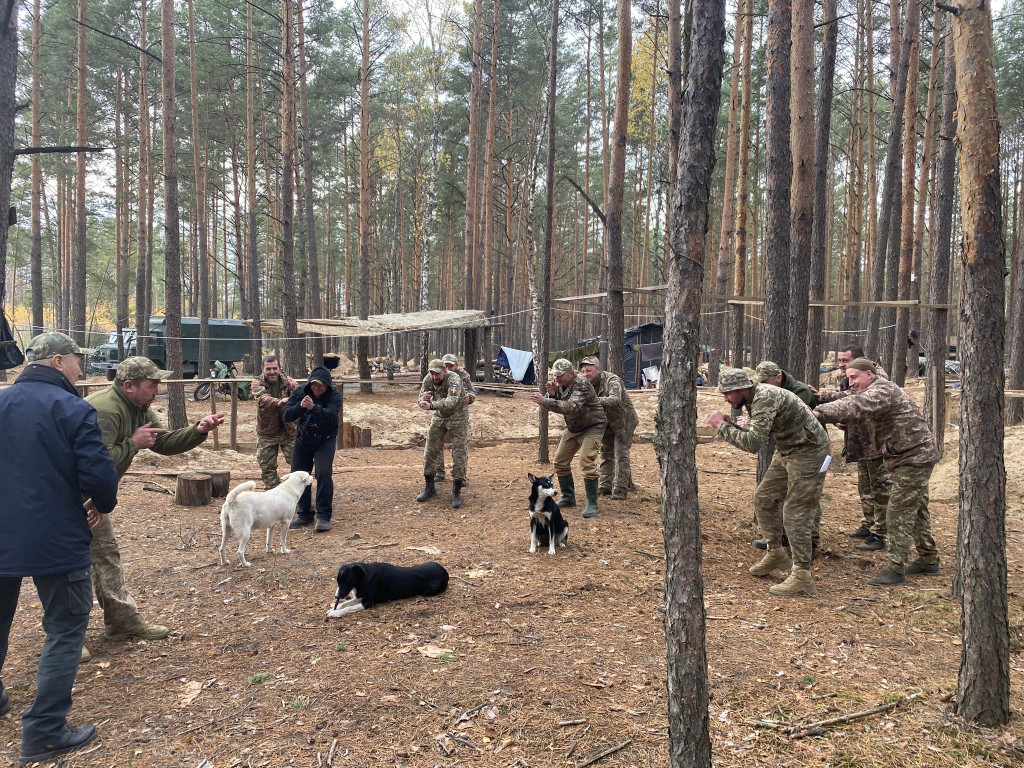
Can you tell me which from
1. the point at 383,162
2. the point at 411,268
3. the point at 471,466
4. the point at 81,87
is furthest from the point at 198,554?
the point at 411,268

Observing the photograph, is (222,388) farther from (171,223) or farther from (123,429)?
(123,429)

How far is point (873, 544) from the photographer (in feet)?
21.7

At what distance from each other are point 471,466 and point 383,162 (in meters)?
24.8

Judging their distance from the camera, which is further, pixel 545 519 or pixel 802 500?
pixel 545 519

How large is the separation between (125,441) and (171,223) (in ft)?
31.6

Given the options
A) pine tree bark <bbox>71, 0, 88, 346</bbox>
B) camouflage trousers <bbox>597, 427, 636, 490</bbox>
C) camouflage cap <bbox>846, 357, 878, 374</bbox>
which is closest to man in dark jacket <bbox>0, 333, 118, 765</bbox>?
camouflage trousers <bbox>597, 427, 636, 490</bbox>

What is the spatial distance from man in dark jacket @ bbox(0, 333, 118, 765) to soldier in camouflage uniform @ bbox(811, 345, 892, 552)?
6.16 metres

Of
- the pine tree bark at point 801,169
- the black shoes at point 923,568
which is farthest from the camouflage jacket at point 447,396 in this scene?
the black shoes at point 923,568

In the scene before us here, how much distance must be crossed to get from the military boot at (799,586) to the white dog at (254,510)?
4.61 m

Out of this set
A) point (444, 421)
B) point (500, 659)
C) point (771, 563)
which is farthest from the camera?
point (444, 421)

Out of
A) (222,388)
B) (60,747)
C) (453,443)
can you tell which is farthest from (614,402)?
(222,388)

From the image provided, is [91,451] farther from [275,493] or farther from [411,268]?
[411,268]

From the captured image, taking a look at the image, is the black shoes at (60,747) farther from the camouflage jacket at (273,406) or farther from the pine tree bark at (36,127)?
the pine tree bark at (36,127)

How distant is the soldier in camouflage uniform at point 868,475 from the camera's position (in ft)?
21.0
